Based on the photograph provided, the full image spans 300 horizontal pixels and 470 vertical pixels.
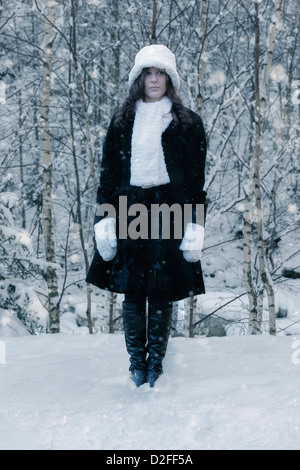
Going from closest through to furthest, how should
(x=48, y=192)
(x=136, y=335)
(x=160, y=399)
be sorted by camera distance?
(x=160, y=399), (x=136, y=335), (x=48, y=192)

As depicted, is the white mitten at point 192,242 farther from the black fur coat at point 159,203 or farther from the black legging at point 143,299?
the black legging at point 143,299

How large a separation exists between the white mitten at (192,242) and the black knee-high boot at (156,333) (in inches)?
13.0

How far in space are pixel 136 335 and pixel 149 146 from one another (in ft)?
3.80

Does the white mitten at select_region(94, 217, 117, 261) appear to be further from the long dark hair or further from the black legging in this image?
the long dark hair

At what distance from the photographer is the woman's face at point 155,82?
2.99 m

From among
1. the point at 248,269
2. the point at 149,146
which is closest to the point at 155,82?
the point at 149,146

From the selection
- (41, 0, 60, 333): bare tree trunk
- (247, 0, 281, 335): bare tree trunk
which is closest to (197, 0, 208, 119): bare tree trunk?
(247, 0, 281, 335): bare tree trunk

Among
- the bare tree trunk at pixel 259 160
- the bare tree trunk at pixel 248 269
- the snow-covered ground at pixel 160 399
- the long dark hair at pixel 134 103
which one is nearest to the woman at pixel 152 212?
the long dark hair at pixel 134 103

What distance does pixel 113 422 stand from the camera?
8.31 ft

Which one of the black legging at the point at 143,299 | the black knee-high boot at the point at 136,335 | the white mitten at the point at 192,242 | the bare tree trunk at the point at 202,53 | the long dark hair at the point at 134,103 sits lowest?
the black knee-high boot at the point at 136,335

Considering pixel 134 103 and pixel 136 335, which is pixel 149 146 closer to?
pixel 134 103

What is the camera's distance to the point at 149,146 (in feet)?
9.73
